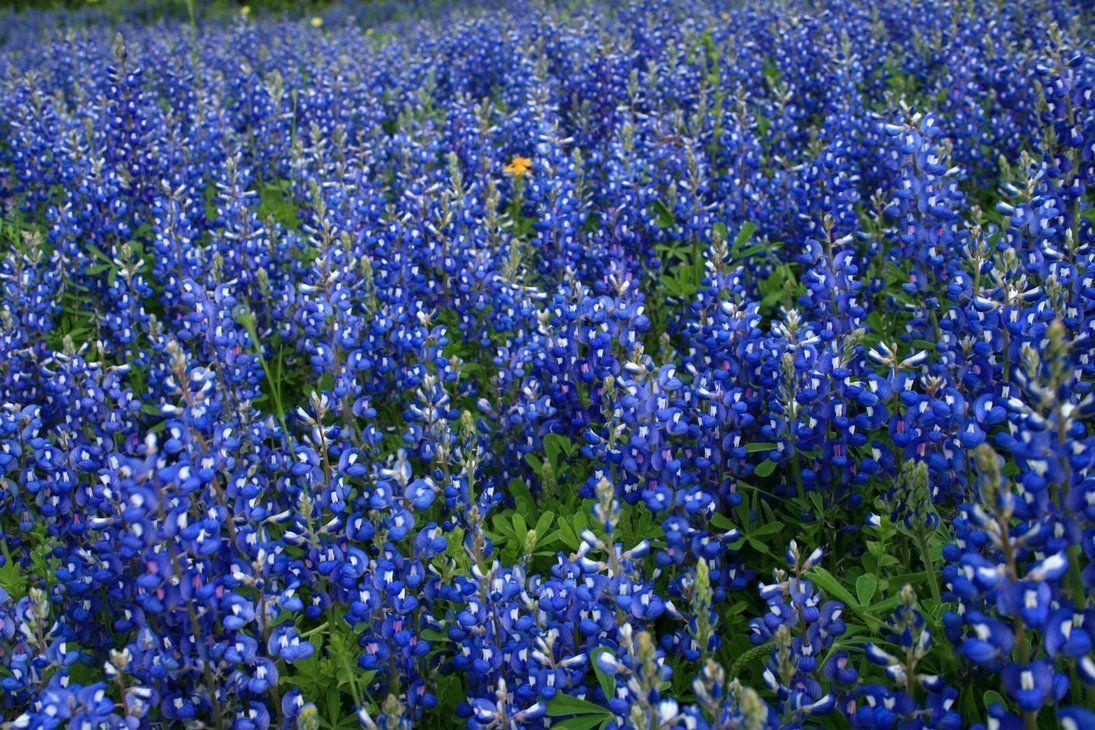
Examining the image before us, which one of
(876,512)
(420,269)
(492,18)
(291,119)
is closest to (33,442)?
(420,269)

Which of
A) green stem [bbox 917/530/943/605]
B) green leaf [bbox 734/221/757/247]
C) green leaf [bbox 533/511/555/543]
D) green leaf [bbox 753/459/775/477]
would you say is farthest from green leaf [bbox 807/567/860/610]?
green leaf [bbox 734/221/757/247]

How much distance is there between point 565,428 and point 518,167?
3.14 meters

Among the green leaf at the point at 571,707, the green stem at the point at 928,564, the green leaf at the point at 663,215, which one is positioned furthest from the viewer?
the green leaf at the point at 663,215

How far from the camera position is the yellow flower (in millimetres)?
6719

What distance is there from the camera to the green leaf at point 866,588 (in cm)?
292

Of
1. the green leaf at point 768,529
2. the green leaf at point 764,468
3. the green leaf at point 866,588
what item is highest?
the green leaf at point 764,468

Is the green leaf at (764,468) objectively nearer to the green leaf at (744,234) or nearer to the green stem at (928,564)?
the green stem at (928,564)

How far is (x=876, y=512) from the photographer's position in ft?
11.3

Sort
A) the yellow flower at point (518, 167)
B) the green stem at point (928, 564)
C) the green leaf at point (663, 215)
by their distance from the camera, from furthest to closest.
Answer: the yellow flower at point (518, 167) → the green leaf at point (663, 215) → the green stem at point (928, 564)

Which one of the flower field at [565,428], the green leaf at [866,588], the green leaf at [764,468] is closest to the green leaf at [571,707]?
the flower field at [565,428]

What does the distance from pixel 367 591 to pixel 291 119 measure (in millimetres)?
6119

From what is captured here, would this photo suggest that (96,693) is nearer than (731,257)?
A: Yes

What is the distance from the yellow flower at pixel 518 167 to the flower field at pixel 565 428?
159mm

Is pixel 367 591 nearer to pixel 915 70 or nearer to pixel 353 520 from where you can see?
pixel 353 520
